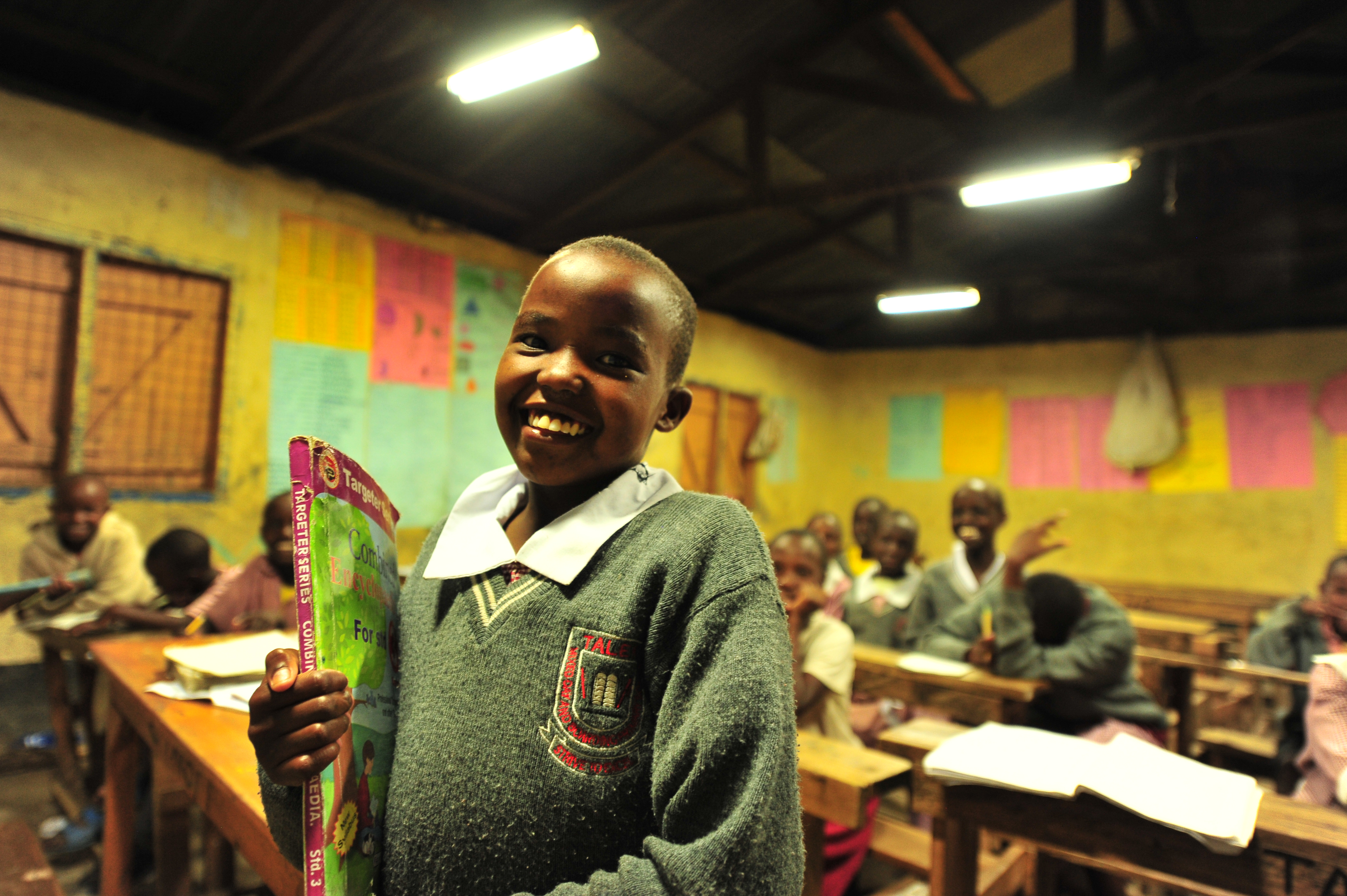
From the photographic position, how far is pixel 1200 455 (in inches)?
280

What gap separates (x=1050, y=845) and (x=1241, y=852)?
27 centimetres

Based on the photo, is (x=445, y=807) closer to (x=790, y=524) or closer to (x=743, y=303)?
(x=743, y=303)

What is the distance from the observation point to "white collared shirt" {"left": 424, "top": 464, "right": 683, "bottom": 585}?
2.41ft

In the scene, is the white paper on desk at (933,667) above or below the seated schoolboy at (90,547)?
below

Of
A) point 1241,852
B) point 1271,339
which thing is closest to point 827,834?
point 1241,852

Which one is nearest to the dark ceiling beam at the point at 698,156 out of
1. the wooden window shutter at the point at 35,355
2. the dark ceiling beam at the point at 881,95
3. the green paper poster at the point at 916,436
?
the dark ceiling beam at the point at 881,95

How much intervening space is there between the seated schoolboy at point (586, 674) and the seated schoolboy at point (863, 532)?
343cm

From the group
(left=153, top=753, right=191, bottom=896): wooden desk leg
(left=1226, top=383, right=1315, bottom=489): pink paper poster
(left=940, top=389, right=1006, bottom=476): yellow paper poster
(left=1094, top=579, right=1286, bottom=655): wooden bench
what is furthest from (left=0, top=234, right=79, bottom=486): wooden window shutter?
(left=1226, top=383, right=1315, bottom=489): pink paper poster

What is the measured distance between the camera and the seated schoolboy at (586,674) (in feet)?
1.97

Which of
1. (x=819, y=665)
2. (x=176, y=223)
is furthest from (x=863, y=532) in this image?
(x=176, y=223)

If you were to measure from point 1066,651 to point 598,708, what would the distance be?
2.15 m

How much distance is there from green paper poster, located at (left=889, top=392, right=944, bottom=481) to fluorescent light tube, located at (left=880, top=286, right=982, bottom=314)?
221cm

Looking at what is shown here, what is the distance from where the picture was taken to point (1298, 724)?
277cm

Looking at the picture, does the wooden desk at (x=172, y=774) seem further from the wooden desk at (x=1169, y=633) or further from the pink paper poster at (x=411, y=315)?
the wooden desk at (x=1169, y=633)
